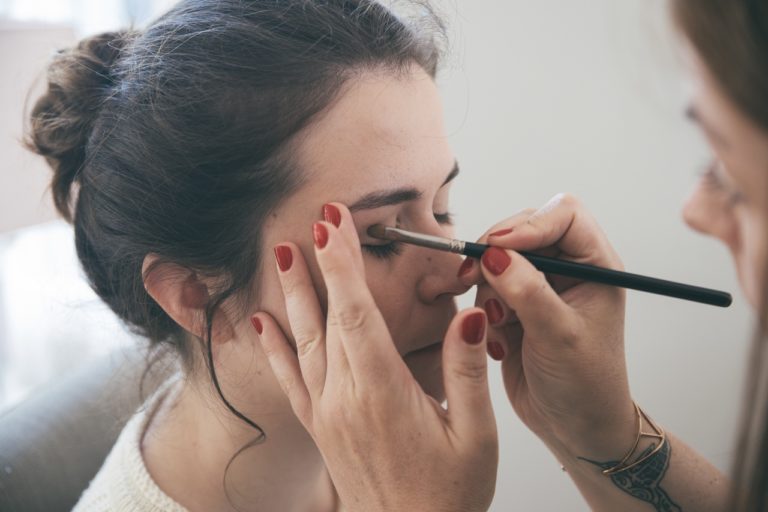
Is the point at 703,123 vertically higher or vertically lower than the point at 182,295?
higher

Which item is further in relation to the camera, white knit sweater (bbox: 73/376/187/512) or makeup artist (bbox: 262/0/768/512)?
white knit sweater (bbox: 73/376/187/512)

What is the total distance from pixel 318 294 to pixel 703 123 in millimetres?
455

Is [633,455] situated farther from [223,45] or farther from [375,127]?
[223,45]

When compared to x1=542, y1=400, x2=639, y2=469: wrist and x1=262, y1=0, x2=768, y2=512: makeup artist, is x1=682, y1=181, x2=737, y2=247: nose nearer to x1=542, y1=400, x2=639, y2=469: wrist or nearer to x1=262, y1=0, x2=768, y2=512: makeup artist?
x1=262, y1=0, x2=768, y2=512: makeup artist

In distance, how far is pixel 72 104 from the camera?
2.84 ft

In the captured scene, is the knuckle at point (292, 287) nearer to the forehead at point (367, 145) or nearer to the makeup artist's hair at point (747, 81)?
the forehead at point (367, 145)

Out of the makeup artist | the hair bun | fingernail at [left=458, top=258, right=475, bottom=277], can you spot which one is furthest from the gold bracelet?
the hair bun

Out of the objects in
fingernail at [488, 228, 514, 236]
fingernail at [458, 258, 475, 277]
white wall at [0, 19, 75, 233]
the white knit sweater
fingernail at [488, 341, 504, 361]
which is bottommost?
the white knit sweater

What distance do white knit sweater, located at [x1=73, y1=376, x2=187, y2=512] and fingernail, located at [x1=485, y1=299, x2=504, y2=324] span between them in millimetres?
497

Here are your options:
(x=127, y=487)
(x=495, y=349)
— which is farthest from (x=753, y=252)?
(x=127, y=487)

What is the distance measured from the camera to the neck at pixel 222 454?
3.00 ft

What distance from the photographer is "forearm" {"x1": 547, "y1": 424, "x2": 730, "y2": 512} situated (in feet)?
2.70

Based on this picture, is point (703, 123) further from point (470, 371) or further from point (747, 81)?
point (470, 371)

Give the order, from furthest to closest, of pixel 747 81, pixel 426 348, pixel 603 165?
pixel 603 165
pixel 426 348
pixel 747 81
